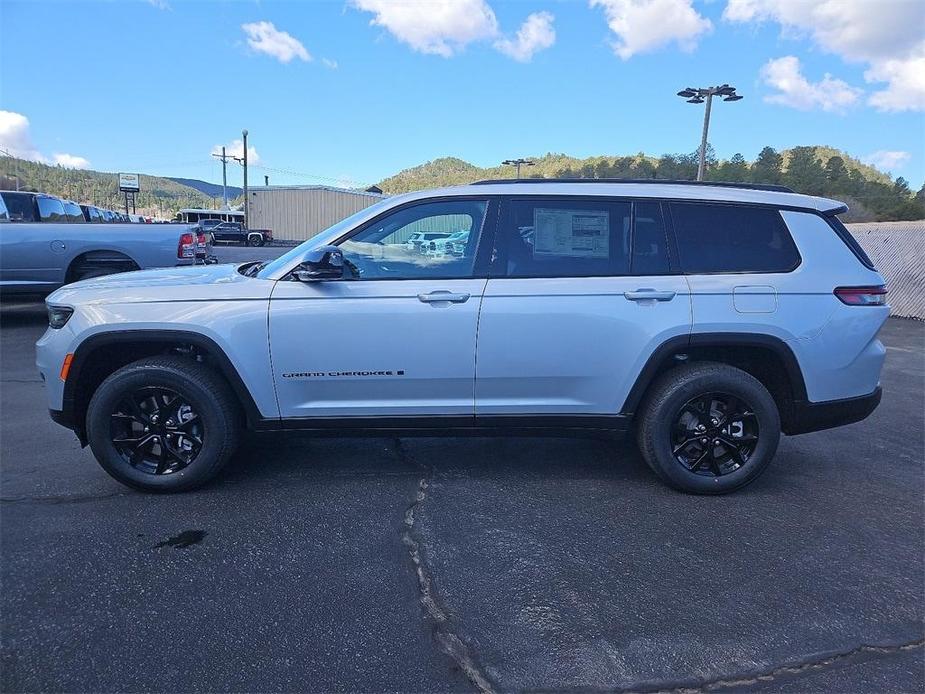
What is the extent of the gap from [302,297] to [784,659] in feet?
9.43

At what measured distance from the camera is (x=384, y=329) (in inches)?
139

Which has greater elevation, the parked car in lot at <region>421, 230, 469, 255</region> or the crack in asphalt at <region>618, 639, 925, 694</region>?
the parked car in lot at <region>421, 230, 469, 255</region>

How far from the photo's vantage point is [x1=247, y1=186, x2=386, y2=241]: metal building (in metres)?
47.3

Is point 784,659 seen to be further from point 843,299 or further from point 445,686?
point 843,299

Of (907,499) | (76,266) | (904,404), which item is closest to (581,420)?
(907,499)

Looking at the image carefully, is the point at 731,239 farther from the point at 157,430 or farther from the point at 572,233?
the point at 157,430

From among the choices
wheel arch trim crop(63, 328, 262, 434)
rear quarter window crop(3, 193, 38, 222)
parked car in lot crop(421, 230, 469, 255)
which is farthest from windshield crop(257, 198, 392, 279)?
rear quarter window crop(3, 193, 38, 222)

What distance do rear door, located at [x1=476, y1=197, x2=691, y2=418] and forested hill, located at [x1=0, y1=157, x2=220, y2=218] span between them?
5075 inches

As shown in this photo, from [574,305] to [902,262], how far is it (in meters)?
12.6

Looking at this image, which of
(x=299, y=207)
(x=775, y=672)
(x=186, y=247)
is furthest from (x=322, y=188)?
(x=775, y=672)

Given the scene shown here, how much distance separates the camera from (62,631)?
96.4 inches

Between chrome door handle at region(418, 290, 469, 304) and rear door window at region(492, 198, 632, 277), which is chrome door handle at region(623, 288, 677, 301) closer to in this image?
rear door window at region(492, 198, 632, 277)

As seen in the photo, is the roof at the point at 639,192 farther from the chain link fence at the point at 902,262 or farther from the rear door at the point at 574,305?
the chain link fence at the point at 902,262

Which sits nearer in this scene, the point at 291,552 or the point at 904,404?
the point at 291,552
